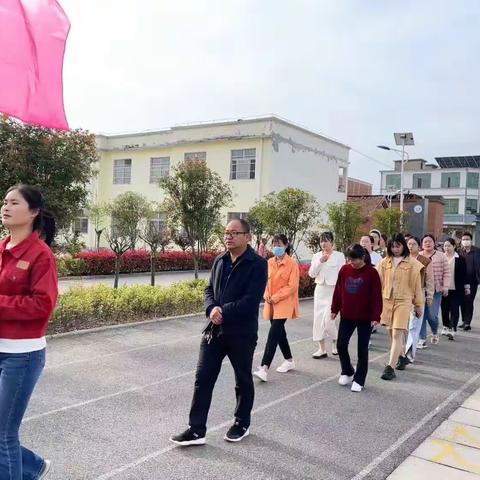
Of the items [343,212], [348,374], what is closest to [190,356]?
[348,374]

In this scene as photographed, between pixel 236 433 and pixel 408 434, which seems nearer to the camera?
pixel 236 433

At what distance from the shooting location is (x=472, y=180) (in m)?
67.1

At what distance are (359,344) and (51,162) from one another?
5679 millimetres

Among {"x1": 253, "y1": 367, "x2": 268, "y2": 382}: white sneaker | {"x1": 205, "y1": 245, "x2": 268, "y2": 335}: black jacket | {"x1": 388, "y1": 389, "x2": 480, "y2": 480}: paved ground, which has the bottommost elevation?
{"x1": 388, "y1": 389, "x2": 480, "y2": 480}: paved ground

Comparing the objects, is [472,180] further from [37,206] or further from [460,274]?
[37,206]

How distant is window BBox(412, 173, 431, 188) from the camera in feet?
227

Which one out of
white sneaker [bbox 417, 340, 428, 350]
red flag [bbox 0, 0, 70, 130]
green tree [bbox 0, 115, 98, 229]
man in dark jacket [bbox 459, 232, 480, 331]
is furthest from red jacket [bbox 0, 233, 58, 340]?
man in dark jacket [bbox 459, 232, 480, 331]

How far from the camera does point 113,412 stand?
4.76 meters

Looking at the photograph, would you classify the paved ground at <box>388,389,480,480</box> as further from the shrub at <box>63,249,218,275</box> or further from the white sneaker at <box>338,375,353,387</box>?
the shrub at <box>63,249,218,275</box>

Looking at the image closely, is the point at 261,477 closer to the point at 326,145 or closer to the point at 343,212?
the point at 343,212

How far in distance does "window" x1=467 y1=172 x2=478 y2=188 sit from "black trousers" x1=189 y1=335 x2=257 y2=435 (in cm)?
6942

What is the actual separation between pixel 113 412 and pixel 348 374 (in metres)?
2.73

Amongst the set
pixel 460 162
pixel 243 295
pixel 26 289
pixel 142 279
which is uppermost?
pixel 460 162

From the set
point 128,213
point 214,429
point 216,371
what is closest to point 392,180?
point 128,213
